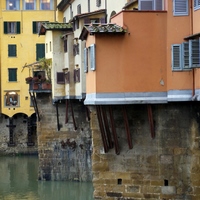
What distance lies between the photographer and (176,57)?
18.2 metres

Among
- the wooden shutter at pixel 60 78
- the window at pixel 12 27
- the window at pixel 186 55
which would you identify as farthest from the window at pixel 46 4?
the window at pixel 186 55

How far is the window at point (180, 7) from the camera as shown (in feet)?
60.0

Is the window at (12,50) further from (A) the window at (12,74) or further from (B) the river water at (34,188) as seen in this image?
(B) the river water at (34,188)

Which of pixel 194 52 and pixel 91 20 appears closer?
pixel 194 52

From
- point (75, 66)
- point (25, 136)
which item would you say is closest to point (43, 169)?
point (75, 66)

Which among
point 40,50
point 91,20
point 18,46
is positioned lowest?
point 91,20

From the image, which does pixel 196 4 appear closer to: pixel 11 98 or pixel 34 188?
pixel 34 188

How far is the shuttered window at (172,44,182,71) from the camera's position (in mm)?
18234

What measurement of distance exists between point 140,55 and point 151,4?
1592 millimetres

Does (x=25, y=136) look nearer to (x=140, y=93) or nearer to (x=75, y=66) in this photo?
(x=75, y=66)

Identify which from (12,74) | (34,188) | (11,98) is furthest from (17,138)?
(34,188)

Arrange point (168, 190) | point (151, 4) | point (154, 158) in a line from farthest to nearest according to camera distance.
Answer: point (151, 4) < point (154, 158) < point (168, 190)

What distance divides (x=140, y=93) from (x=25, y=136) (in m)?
42.0

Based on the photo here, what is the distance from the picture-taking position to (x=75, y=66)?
1507 inches
